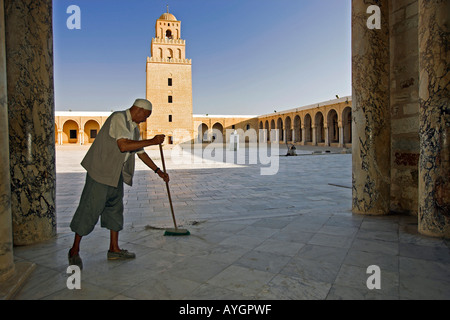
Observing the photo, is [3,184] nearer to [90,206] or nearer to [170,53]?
[90,206]

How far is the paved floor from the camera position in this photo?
2150 millimetres

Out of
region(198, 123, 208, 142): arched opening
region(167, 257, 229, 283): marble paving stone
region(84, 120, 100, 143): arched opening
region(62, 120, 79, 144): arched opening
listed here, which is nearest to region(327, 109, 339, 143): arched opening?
region(198, 123, 208, 142): arched opening

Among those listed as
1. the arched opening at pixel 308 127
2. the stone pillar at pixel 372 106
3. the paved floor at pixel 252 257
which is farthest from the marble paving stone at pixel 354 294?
the arched opening at pixel 308 127

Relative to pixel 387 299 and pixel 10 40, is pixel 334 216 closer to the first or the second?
pixel 387 299

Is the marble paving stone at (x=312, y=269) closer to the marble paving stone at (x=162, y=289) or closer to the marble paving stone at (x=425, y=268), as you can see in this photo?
the marble paving stone at (x=425, y=268)

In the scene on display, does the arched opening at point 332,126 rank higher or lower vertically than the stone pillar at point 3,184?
higher

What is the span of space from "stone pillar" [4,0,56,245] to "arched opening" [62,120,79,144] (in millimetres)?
41038

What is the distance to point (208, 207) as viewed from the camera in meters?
5.03

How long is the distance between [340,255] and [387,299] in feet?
2.56

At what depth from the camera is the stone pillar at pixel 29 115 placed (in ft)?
10.5

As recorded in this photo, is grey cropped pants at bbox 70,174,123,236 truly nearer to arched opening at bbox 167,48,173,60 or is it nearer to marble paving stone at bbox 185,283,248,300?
marble paving stone at bbox 185,283,248,300

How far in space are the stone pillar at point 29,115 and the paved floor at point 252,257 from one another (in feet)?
1.08

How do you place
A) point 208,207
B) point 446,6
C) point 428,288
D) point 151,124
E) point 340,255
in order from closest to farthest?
1. point 428,288
2. point 340,255
3. point 446,6
4. point 208,207
5. point 151,124

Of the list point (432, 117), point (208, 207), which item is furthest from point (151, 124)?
point (432, 117)
